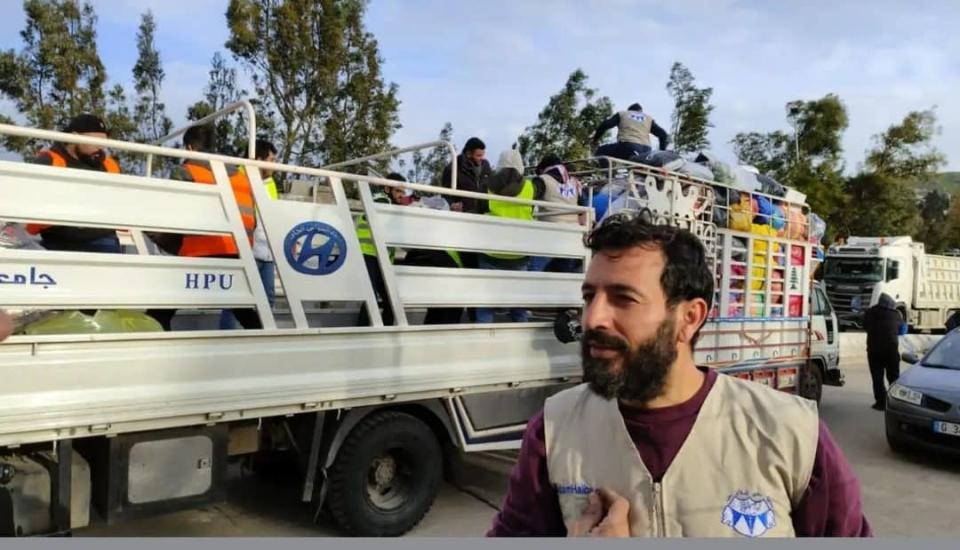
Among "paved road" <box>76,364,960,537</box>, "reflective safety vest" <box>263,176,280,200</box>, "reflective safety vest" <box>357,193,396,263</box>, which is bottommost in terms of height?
"paved road" <box>76,364,960,537</box>

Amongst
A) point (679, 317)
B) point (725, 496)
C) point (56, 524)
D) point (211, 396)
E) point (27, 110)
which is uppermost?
point (27, 110)

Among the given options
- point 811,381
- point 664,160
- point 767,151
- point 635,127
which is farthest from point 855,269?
point 664,160

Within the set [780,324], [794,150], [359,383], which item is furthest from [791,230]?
[794,150]

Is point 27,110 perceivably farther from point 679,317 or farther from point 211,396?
point 679,317

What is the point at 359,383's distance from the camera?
410cm

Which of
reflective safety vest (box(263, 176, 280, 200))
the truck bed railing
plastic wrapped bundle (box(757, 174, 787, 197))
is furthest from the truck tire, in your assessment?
plastic wrapped bundle (box(757, 174, 787, 197))

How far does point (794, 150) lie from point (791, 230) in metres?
21.9

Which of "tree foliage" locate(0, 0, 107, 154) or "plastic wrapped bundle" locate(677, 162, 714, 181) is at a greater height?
"tree foliage" locate(0, 0, 107, 154)

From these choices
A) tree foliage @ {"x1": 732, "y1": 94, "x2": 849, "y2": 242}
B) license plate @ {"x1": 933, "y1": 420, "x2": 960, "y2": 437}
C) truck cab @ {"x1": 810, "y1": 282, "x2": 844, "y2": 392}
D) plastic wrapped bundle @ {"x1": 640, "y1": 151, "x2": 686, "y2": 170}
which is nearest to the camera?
plastic wrapped bundle @ {"x1": 640, "y1": 151, "x2": 686, "y2": 170}

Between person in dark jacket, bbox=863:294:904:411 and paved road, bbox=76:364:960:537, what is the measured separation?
2.51 m

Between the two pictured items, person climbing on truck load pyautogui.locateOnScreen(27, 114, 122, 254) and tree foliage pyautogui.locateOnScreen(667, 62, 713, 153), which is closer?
person climbing on truck load pyautogui.locateOnScreen(27, 114, 122, 254)

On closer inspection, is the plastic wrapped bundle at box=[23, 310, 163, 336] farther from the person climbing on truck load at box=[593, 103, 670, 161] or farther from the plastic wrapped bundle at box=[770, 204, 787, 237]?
the plastic wrapped bundle at box=[770, 204, 787, 237]

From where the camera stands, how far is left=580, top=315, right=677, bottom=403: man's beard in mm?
1599

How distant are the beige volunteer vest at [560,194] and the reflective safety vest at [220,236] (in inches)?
92.6
